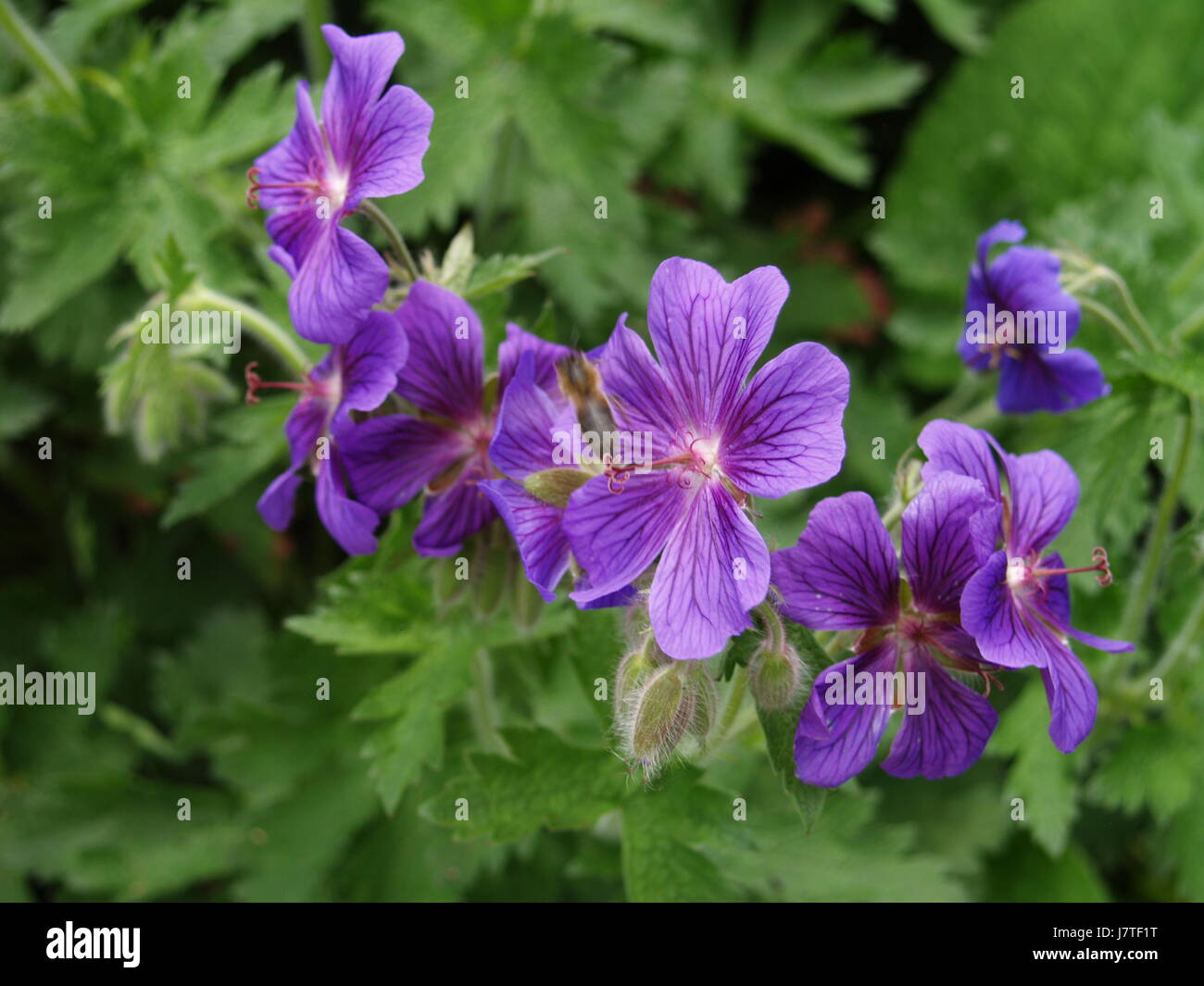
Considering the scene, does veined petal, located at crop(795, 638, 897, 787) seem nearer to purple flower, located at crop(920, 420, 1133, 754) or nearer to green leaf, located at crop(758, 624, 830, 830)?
green leaf, located at crop(758, 624, 830, 830)

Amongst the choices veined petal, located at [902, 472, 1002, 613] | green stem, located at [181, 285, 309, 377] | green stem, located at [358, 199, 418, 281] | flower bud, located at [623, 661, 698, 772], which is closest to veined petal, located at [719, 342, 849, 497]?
veined petal, located at [902, 472, 1002, 613]

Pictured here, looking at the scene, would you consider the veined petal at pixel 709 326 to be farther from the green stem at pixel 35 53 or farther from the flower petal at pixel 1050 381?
the green stem at pixel 35 53

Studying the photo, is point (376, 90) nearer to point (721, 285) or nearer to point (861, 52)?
point (721, 285)

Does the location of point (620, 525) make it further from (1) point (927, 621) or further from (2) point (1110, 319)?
(2) point (1110, 319)

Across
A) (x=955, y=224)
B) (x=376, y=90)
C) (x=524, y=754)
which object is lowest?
(x=524, y=754)

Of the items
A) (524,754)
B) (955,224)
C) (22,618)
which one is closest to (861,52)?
(955,224)

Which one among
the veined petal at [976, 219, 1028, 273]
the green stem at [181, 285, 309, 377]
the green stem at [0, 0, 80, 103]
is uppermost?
the green stem at [0, 0, 80, 103]
